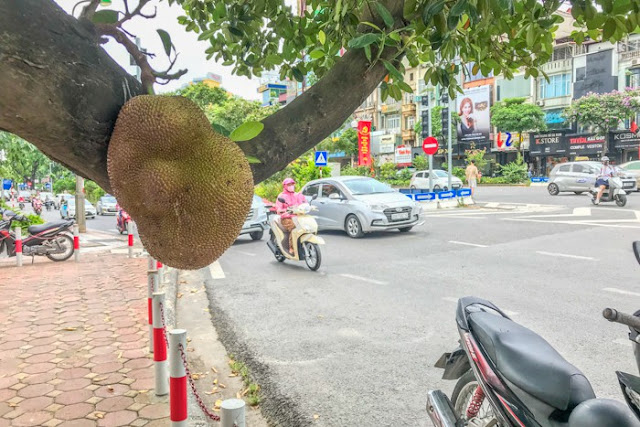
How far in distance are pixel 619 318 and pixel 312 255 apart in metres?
6.25

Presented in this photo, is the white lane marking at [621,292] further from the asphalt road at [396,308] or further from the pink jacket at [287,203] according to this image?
the pink jacket at [287,203]

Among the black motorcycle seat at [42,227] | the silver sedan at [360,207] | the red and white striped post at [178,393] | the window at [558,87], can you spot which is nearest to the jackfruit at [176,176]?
the red and white striped post at [178,393]

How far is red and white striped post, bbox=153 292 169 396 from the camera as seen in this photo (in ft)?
10.8

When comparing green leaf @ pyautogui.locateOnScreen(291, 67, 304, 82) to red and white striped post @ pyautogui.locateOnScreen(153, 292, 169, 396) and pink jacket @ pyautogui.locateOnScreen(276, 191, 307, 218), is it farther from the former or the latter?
pink jacket @ pyautogui.locateOnScreen(276, 191, 307, 218)

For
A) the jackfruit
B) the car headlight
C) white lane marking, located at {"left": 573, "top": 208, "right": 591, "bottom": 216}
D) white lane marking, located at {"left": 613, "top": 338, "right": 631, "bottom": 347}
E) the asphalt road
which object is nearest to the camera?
the jackfruit

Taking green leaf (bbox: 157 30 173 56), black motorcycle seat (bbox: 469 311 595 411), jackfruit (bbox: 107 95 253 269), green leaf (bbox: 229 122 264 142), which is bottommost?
black motorcycle seat (bbox: 469 311 595 411)

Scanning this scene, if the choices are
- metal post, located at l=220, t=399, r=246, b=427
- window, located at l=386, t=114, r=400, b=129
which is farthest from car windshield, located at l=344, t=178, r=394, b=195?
window, located at l=386, t=114, r=400, b=129

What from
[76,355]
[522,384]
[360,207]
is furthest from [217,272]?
[522,384]

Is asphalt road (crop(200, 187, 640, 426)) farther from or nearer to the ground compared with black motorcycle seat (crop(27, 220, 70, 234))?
nearer to the ground

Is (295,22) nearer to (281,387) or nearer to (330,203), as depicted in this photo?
(281,387)

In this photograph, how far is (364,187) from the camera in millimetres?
11883

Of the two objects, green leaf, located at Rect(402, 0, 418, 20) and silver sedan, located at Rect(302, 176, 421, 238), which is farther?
silver sedan, located at Rect(302, 176, 421, 238)

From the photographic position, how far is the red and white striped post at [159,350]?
330 cm

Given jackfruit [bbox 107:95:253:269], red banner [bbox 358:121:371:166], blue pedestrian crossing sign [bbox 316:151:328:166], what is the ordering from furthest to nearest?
1. red banner [bbox 358:121:371:166]
2. blue pedestrian crossing sign [bbox 316:151:328:166]
3. jackfruit [bbox 107:95:253:269]
